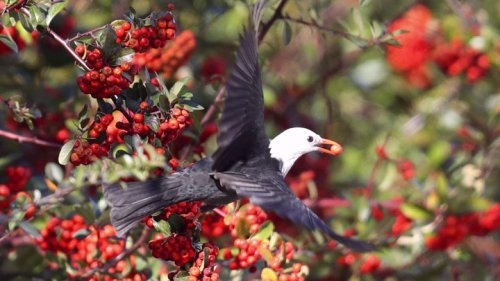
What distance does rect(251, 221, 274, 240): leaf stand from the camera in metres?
2.84

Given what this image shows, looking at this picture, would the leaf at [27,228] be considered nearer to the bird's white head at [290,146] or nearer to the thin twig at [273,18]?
the bird's white head at [290,146]

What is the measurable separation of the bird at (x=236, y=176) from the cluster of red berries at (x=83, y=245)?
0.23 metres

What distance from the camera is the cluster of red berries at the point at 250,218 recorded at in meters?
2.83

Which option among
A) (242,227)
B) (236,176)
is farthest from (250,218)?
(236,176)

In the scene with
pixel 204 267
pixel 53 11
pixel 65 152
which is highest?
pixel 53 11

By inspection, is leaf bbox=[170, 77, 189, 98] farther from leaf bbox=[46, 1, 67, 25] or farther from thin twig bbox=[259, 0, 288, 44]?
thin twig bbox=[259, 0, 288, 44]

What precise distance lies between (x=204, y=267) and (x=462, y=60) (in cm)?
271

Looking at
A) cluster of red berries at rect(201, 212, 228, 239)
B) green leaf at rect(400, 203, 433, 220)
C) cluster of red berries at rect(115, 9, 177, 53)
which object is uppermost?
cluster of red berries at rect(115, 9, 177, 53)

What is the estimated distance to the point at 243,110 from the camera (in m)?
2.83

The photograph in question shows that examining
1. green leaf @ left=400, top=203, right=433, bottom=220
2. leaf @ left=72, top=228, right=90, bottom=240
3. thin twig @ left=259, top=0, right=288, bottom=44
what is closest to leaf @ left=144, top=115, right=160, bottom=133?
leaf @ left=72, top=228, right=90, bottom=240

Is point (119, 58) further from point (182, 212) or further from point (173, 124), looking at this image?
point (182, 212)

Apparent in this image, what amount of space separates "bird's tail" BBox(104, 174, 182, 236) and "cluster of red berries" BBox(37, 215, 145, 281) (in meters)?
0.17

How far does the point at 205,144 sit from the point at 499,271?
1.79m

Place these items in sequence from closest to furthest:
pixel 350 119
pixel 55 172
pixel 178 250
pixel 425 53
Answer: pixel 178 250 → pixel 55 172 → pixel 350 119 → pixel 425 53
